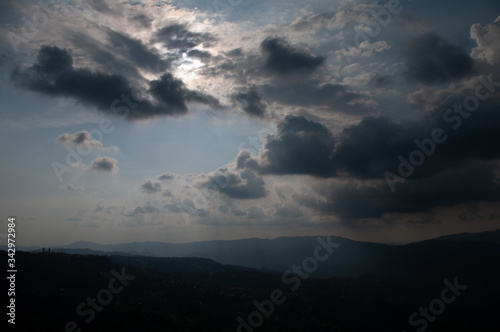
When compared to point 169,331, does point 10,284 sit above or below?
above

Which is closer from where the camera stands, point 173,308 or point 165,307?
point 165,307

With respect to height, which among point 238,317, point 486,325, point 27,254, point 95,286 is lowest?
point 486,325

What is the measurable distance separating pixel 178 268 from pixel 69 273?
97.9 m

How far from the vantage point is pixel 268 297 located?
110m

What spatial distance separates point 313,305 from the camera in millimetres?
99500

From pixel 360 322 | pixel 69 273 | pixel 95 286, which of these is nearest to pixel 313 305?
pixel 360 322

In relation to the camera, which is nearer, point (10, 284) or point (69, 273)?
point (10, 284)

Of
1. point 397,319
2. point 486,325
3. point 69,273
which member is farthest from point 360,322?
point 69,273

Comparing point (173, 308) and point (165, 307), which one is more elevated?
point (165, 307)

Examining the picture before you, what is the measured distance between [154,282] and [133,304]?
1431 inches

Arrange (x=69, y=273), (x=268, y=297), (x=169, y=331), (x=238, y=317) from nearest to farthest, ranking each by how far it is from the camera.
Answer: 1. (x=169, y=331)
2. (x=238, y=317)
3. (x=69, y=273)
4. (x=268, y=297)

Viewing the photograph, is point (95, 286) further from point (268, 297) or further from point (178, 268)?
point (178, 268)

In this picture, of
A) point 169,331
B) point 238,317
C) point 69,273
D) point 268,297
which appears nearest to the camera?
point 169,331

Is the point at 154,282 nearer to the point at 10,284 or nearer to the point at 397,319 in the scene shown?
the point at 10,284
